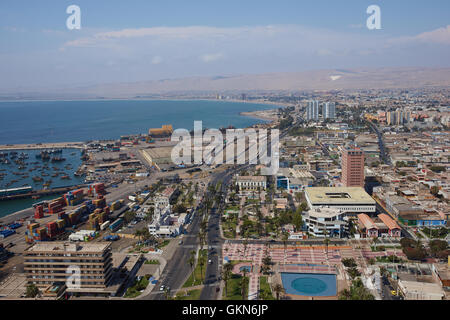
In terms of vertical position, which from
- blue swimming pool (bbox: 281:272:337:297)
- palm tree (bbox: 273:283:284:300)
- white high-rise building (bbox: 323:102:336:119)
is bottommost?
blue swimming pool (bbox: 281:272:337:297)

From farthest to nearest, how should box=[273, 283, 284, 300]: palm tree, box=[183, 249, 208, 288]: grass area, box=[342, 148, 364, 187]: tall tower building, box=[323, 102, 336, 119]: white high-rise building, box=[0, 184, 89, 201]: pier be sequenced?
box=[323, 102, 336, 119]: white high-rise building
box=[0, 184, 89, 201]: pier
box=[342, 148, 364, 187]: tall tower building
box=[183, 249, 208, 288]: grass area
box=[273, 283, 284, 300]: palm tree

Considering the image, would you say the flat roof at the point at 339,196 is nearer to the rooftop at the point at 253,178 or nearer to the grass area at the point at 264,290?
the rooftop at the point at 253,178

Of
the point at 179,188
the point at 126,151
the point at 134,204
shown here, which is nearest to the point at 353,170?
the point at 179,188

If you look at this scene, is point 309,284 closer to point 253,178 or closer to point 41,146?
point 253,178

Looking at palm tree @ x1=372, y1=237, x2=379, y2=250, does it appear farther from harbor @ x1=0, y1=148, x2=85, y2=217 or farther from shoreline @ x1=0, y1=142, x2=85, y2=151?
shoreline @ x1=0, y1=142, x2=85, y2=151

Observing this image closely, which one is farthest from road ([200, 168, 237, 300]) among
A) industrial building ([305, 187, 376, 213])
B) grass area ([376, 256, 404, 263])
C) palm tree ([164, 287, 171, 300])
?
grass area ([376, 256, 404, 263])
